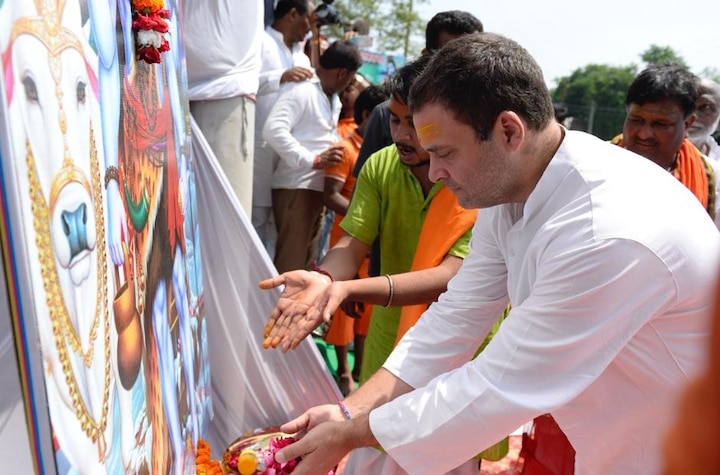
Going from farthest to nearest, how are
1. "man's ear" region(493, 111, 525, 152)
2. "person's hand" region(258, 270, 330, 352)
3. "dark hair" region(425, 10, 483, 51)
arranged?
"dark hair" region(425, 10, 483, 51), "person's hand" region(258, 270, 330, 352), "man's ear" region(493, 111, 525, 152)

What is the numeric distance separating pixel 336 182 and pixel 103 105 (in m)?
2.56

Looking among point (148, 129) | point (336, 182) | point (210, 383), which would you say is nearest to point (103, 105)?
point (148, 129)

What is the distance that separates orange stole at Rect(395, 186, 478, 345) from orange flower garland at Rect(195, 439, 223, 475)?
2.17ft

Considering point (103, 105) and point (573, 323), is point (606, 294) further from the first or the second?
point (103, 105)

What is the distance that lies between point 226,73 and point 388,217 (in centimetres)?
80

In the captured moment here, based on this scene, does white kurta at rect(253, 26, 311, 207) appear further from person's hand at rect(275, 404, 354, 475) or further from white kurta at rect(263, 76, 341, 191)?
person's hand at rect(275, 404, 354, 475)

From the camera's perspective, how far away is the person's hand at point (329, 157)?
3521 mm

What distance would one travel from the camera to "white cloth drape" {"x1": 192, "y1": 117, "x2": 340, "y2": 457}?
84.9 inches

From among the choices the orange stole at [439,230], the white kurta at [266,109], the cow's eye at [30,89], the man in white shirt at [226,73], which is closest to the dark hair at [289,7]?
the white kurta at [266,109]

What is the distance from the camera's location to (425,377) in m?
1.75

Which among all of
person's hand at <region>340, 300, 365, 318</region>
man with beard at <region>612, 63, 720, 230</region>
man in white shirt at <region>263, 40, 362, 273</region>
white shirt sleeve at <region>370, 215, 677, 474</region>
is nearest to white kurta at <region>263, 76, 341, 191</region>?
man in white shirt at <region>263, 40, 362, 273</region>

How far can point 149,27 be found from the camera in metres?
1.32

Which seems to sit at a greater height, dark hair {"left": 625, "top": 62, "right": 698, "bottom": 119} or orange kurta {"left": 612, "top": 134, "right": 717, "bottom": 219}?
dark hair {"left": 625, "top": 62, "right": 698, "bottom": 119}

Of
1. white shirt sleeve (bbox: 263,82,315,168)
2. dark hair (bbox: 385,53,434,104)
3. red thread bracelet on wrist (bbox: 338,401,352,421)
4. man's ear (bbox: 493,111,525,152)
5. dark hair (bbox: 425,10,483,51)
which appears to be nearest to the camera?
man's ear (bbox: 493,111,525,152)
